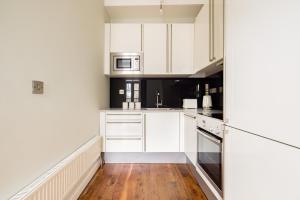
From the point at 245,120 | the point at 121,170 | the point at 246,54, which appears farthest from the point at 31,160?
the point at 121,170

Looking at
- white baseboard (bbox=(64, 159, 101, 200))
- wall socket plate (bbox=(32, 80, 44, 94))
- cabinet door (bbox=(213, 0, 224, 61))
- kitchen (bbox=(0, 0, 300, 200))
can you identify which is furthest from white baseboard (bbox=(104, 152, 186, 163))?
wall socket plate (bbox=(32, 80, 44, 94))

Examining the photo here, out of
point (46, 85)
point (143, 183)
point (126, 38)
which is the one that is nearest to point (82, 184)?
point (143, 183)

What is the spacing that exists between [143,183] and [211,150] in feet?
3.29

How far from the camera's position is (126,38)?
11.1 feet

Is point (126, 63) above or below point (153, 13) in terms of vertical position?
below

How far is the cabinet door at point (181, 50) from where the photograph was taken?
11.0 feet

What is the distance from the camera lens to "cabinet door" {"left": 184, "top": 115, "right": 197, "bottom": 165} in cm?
250

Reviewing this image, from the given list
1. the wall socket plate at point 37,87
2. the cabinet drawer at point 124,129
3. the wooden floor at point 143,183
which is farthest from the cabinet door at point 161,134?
the wall socket plate at point 37,87

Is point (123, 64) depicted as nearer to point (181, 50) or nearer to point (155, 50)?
point (155, 50)

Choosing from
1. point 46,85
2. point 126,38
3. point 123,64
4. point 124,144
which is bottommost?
point 124,144

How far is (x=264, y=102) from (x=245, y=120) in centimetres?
25

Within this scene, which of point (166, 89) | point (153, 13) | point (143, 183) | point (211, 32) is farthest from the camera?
point (166, 89)

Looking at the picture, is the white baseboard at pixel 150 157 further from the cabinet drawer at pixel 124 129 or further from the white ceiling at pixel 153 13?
the white ceiling at pixel 153 13

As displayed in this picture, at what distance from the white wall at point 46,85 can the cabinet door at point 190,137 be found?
49.7 inches
